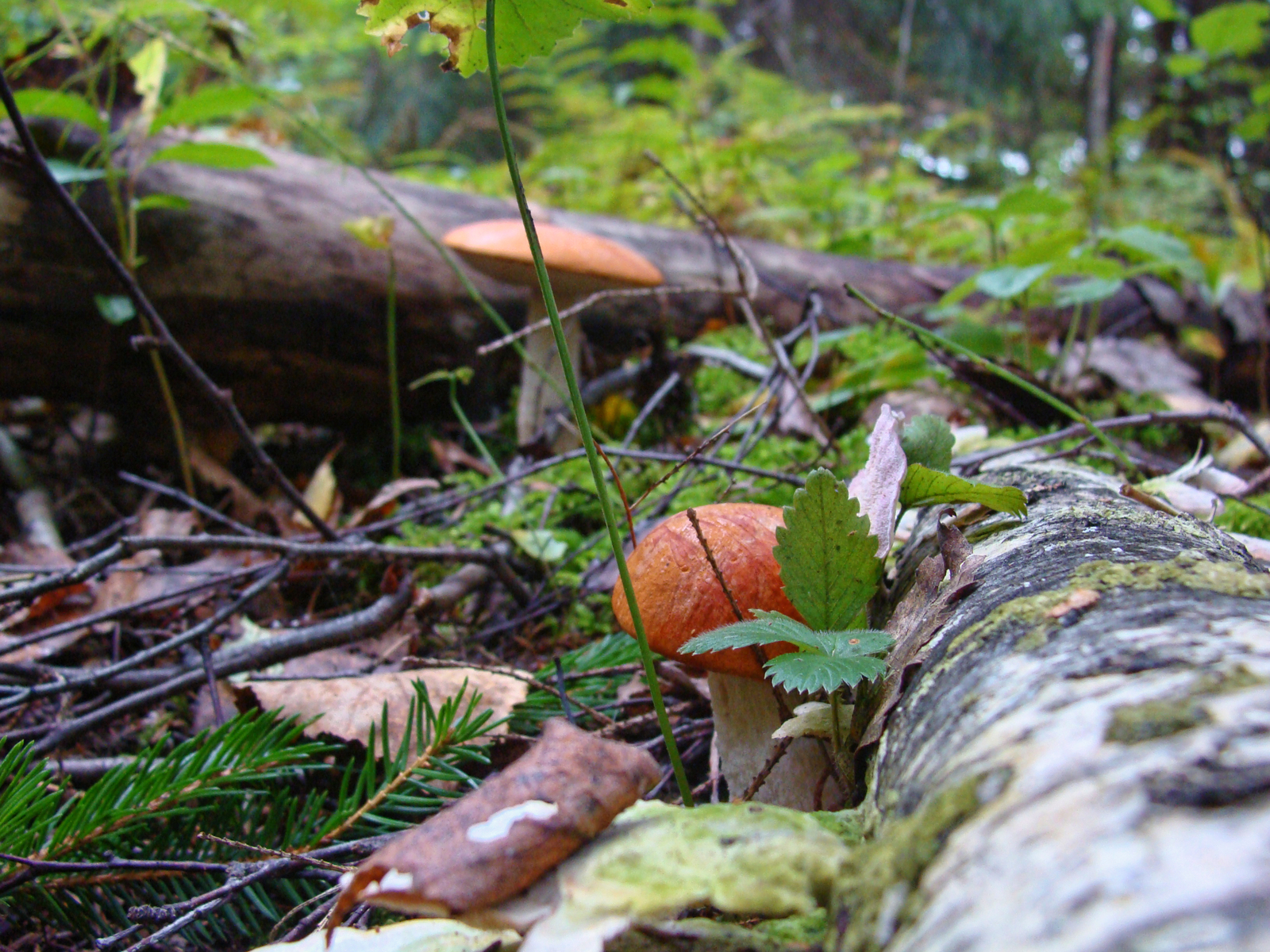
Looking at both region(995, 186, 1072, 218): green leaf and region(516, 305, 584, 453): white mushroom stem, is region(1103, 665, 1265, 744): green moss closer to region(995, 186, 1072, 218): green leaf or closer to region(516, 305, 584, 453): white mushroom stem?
region(995, 186, 1072, 218): green leaf

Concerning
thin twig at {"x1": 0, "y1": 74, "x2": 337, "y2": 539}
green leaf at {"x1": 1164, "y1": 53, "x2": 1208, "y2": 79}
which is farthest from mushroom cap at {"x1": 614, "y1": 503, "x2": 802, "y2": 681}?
green leaf at {"x1": 1164, "y1": 53, "x2": 1208, "y2": 79}

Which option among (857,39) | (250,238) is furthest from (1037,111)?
(250,238)

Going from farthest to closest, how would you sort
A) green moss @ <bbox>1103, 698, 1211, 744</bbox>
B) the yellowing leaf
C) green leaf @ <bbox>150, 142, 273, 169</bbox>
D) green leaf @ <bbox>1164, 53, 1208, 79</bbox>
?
green leaf @ <bbox>1164, 53, 1208, 79</bbox> → the yellowing leaf → green leaf @ <bbox>150, 142, 273, 169</bbox> → green moss @ <bbox>1103, 698, 1211, 744</bbox>

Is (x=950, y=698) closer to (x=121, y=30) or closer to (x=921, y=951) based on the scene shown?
(x=921, y=951)

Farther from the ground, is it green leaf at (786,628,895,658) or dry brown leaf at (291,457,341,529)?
green leaf at (786,628,895,658)

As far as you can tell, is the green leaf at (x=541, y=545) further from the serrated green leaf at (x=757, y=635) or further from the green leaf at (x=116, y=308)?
the green leaf at (x=116, y=308)

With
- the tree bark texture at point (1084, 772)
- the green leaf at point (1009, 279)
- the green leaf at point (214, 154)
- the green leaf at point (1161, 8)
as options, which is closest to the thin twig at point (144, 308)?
the green leaf at point (214, 154)

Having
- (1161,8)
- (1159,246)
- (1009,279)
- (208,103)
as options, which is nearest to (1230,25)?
(1161,8)
